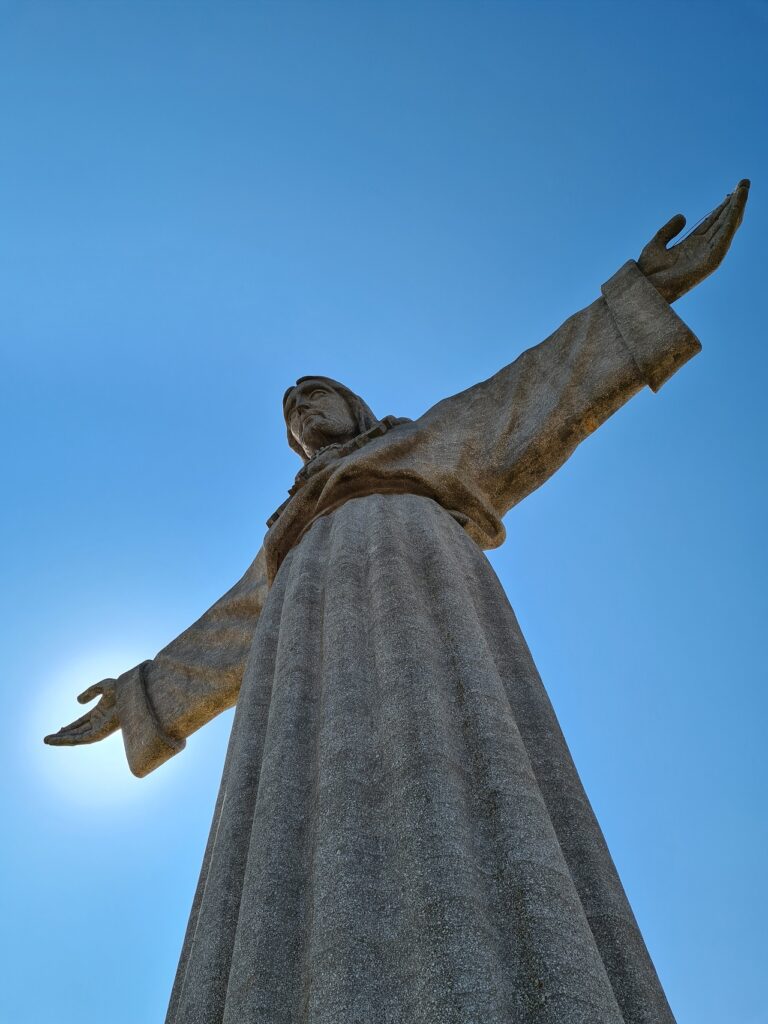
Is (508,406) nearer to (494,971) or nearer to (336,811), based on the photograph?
(336,811)

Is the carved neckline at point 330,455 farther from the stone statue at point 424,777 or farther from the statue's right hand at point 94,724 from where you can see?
the statue's right hand at point 94,724

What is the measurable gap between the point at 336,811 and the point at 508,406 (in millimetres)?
3235

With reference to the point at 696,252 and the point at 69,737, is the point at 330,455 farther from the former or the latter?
the point at 69,737

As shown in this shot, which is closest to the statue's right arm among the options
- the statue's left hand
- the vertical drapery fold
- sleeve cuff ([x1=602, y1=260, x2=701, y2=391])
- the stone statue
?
the stone statue

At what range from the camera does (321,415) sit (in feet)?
Result: 21.7

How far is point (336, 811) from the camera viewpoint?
2283 mm

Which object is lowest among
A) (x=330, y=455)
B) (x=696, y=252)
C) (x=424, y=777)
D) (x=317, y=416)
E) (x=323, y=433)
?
(x=424, y=777)

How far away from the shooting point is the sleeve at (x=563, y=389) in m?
4.52

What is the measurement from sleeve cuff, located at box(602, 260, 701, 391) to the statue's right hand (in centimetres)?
427

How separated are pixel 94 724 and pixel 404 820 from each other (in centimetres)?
443

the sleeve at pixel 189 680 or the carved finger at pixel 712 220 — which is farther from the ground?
the carved finger at pixel 712 220

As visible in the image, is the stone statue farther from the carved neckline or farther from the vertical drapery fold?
the carved neckline

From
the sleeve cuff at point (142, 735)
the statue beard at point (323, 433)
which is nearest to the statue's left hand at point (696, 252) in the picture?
the statue beard at point (323, 433)

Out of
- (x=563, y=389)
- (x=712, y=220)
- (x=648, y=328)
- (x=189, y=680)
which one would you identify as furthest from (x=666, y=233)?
(x=189, y=680)
